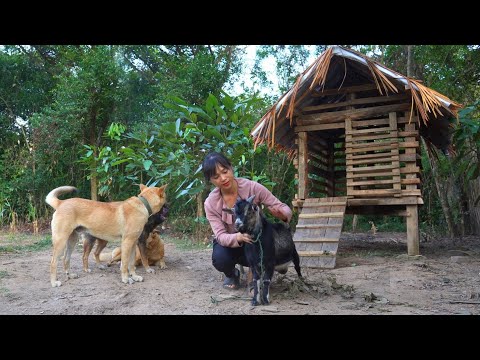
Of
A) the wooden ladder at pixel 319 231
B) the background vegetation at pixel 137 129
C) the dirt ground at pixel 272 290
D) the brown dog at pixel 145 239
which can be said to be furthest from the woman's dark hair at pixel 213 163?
the background vegetation at pixel 137 129

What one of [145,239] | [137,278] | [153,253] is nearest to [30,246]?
[153,253]

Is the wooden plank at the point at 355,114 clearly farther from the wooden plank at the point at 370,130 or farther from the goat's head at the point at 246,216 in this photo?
the goat's head at the point at 246,216

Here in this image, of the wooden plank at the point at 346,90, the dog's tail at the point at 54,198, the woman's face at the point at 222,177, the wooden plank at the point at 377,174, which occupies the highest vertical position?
the wooden plank at the point at 346,90

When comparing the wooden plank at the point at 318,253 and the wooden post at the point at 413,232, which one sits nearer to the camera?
the wooden plank at the point at 318,253

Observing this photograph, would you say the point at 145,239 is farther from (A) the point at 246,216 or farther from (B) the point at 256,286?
(A) the point at 246,216

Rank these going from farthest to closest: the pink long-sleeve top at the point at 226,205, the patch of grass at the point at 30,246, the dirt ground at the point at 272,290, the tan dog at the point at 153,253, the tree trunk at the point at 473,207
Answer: the tree trunk at the point at 473,207 < the patch of grass at the point at 30,246 < the tan dog at the point at 153,253 < the pink long-sleeve top at the point at 226,205 < the dirt ground at the point at 272,290

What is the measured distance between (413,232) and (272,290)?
140 inches

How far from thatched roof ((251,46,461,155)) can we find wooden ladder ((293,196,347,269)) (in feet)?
4.71

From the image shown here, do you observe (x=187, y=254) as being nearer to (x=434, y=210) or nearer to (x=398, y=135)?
(x=398, y=135)

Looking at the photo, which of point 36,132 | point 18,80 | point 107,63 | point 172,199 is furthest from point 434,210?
point 18,80

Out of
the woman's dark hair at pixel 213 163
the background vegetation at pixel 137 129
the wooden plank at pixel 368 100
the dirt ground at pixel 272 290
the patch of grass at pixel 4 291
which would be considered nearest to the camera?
the dirt ground at pixel 272 290

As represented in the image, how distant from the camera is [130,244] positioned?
5.04 meters

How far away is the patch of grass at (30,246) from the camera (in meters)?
7.67

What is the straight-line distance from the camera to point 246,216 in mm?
3611
